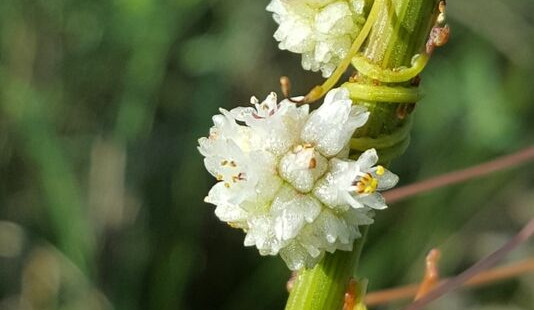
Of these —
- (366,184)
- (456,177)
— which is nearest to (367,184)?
(366,184)

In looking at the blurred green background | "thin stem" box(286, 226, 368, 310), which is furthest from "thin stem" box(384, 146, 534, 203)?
"thin stem" box(286, 226, 368, 310)

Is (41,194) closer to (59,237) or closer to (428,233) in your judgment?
(59,237)

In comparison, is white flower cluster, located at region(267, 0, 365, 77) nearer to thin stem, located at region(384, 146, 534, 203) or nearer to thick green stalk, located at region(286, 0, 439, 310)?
thick green stalk, located at region(286, 0, 439, 310)

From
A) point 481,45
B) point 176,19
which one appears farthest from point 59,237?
point 481,45

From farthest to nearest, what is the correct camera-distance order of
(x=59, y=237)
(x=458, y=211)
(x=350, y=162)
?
(x=458, y=211), (x=59, y=237), (x=350, y=162)

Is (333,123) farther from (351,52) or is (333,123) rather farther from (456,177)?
(456,177)
